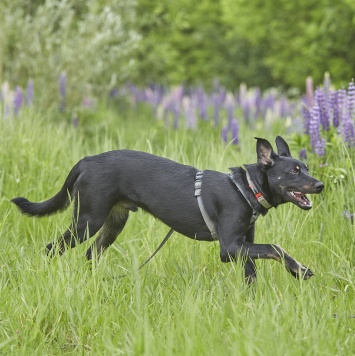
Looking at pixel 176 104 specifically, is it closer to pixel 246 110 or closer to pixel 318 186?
pixel 246 110

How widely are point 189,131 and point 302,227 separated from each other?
4442 mm

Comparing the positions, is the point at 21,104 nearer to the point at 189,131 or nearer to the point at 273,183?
the point at 189,131

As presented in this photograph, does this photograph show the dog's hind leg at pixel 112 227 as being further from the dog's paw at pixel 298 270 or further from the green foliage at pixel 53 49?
the green foliage at pixel 53 49

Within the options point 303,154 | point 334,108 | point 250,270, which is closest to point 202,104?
point 334,108

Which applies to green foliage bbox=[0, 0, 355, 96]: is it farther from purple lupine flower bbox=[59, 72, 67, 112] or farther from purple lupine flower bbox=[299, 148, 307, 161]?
purple lupine flower bbox=[299, 148, 307, 161]

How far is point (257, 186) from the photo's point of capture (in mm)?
4137

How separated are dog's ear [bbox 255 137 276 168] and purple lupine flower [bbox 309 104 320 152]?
142 centimetres

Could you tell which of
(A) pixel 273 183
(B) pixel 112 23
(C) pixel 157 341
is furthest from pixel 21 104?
(C) pixel 157 341

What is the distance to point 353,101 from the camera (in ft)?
18.2

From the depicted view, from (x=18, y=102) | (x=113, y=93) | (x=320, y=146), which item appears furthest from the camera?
(x=113, y=93)

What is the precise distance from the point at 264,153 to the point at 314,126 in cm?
146

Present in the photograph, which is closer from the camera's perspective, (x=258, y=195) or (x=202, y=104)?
(x=258, y=195)

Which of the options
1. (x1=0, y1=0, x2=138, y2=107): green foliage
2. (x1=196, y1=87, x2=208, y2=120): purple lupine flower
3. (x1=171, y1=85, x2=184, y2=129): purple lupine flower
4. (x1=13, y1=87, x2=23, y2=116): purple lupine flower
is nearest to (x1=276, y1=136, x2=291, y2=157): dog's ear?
(x1=13, y1=87, x2=23, y2=116): purple lupine flower

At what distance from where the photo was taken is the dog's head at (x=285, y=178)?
403 cm
